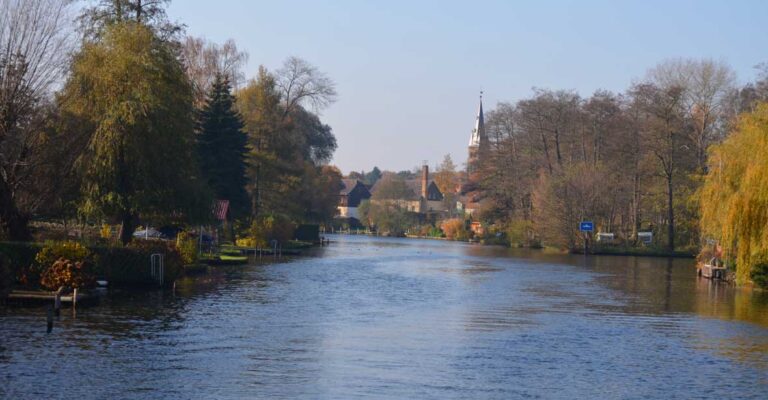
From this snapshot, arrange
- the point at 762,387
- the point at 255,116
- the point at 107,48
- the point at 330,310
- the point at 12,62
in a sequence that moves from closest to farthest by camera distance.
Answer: the point at 762,387, the point at 330,310, the point at 12,62, the point at 107,48, the point at 255,116

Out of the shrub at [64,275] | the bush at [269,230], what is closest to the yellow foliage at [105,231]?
the shrub at [64,275]

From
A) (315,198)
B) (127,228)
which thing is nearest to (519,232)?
(315,198)

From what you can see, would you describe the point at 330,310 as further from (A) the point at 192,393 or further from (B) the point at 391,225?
(B) the point at 391,225

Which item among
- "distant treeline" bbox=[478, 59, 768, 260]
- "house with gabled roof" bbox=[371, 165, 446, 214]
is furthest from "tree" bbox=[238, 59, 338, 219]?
"house with gabled roof" bbox=[371, 165, 446, 214]

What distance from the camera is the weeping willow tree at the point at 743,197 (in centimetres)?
3734

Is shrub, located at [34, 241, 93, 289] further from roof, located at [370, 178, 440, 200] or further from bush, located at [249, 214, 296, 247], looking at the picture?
roof, located at [370, 178, 440, 200]

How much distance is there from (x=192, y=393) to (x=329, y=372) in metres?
3.57

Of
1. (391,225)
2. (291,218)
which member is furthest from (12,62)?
(391,225)

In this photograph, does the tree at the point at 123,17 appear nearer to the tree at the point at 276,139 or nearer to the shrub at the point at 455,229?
the tree at the point at 276,139

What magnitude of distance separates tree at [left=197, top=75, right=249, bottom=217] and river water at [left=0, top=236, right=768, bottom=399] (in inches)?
641

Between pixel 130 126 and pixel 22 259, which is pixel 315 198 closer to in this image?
pixel 130 126

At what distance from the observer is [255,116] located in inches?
2842

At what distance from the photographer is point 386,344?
79.0 feet

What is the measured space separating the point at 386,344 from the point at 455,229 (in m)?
93.2
